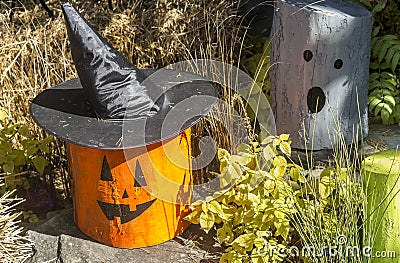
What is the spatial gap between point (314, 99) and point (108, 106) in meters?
1.74

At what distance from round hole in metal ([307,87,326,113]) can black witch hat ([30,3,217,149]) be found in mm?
1060

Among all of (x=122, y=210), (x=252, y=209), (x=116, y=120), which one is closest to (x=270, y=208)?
(x=252, y=209)

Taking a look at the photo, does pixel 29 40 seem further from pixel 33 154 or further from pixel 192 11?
pixel 192 11

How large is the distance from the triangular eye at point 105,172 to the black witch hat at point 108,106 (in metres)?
0.19

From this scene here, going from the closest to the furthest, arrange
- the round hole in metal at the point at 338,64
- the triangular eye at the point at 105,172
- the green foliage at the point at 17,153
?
the triangular eye at the point at 105,172 < the green foliage at the point at 17,153 < the round hole in metal at the point at 338,64

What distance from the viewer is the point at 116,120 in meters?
3.40

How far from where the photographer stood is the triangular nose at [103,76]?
325cm

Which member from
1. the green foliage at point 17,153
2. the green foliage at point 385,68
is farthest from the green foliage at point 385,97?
the green foliage at point 17,153

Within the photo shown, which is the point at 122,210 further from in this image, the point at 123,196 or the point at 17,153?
the point at 17,153

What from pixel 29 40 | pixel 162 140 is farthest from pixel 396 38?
pixel 29 40

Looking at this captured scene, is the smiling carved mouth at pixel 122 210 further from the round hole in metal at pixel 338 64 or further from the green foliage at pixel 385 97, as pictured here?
the green foliage at pixel 385 97

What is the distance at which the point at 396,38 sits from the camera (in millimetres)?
4488

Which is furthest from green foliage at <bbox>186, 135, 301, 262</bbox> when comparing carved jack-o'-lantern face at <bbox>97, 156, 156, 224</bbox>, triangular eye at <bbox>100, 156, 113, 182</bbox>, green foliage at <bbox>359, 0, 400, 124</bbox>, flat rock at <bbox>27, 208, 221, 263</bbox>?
green foliage at <bbox>359, 0, 400, 124</bbox>

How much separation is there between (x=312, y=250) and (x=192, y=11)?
239 cm
